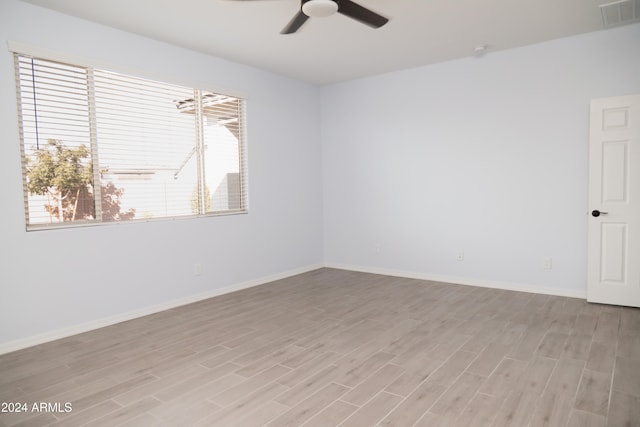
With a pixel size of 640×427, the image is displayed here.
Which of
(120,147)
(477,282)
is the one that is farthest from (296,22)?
(477,282)

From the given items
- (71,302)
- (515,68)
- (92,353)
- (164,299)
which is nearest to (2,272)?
(71,302)

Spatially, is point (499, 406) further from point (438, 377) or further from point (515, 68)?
point (515, 68)

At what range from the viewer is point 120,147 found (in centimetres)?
399

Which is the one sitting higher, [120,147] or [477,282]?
[120,147]

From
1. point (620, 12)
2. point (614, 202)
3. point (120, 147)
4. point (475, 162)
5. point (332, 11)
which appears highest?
point (620, 12)

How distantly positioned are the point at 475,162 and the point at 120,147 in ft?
13.2

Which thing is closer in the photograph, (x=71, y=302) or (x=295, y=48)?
(x=71, y=302)

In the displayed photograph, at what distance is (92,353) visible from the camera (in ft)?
10.3

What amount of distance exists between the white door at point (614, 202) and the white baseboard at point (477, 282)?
271mm

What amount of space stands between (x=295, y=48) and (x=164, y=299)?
309 cm

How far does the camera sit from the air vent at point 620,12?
3447 millimetres

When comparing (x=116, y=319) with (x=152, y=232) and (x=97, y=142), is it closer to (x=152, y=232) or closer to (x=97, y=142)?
(x=152, y=232)

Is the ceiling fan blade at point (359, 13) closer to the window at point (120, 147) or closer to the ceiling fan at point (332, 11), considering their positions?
the ceiling fan at point (332, 11)

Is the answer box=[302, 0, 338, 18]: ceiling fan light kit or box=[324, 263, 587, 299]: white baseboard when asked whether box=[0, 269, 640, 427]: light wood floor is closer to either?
box=[324, 263, 587, 299]: white baseboard
